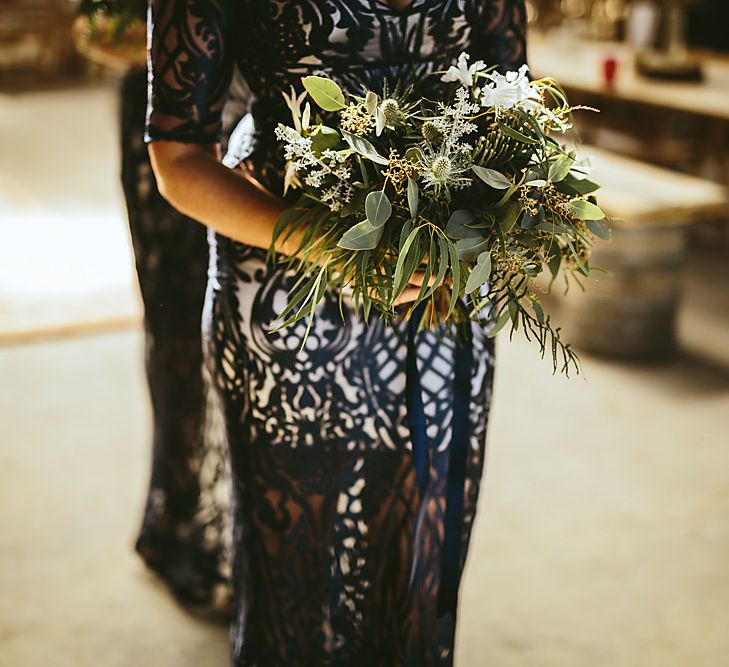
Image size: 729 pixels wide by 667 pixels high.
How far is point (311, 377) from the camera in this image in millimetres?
1886

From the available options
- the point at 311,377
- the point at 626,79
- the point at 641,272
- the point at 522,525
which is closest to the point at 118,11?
the point at 311,377

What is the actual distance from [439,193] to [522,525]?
1.90 m

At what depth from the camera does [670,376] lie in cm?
428

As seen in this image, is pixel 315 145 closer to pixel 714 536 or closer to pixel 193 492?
pixel 193 492

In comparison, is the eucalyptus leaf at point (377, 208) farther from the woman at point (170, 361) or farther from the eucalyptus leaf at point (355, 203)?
the woman at point (170, 361)

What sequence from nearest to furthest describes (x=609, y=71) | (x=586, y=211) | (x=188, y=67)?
(x=586, y=211), (x=188, y=67), (x=609, y=71)

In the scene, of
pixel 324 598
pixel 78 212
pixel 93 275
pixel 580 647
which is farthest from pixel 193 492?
pixel 78 212

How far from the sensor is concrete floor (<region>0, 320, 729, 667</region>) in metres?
2.66

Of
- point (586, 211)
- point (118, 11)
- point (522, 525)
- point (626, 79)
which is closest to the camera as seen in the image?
point (586, 211)

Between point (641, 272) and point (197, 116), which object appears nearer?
point (197, 116)

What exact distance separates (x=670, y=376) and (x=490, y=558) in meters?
1.59

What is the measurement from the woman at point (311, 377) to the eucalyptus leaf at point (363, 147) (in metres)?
0.27

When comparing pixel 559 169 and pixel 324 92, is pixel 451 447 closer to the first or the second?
pixel 559 169

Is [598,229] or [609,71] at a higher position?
[598,229]
